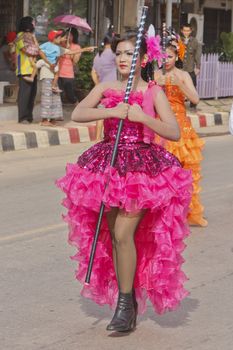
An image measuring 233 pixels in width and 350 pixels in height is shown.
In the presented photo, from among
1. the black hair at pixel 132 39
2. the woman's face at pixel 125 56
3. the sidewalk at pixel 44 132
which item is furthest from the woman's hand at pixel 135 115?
the sidewalk at pixel 44 132

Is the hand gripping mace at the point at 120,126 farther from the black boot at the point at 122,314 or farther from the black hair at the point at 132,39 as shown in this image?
the black boot at the point at 122,314

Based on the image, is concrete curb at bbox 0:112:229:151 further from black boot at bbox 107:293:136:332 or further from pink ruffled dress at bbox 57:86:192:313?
black boot at bbox 107:293:136:332

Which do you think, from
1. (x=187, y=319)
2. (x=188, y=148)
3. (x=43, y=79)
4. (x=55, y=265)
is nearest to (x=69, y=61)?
(x=43, y=79)

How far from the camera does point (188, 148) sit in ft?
27.9

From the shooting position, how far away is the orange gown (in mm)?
8367

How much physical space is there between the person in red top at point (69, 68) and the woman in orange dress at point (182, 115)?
806 centimetres

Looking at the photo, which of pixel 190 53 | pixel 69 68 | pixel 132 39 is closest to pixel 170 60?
pixel 132 39

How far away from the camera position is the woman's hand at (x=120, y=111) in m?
4.84

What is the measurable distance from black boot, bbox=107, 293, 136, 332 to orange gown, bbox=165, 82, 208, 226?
3330mm

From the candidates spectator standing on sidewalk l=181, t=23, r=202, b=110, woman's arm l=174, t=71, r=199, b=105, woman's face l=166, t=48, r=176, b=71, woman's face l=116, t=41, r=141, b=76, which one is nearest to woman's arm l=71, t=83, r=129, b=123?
woman's face l=116, t=41, r=141, b=76

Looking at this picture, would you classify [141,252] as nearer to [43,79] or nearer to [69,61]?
[43,79]

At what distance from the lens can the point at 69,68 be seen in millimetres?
16750

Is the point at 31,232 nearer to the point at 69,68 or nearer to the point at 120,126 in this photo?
the point at 120,126

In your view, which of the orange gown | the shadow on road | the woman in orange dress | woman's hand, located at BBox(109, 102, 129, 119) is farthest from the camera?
the orange gown
